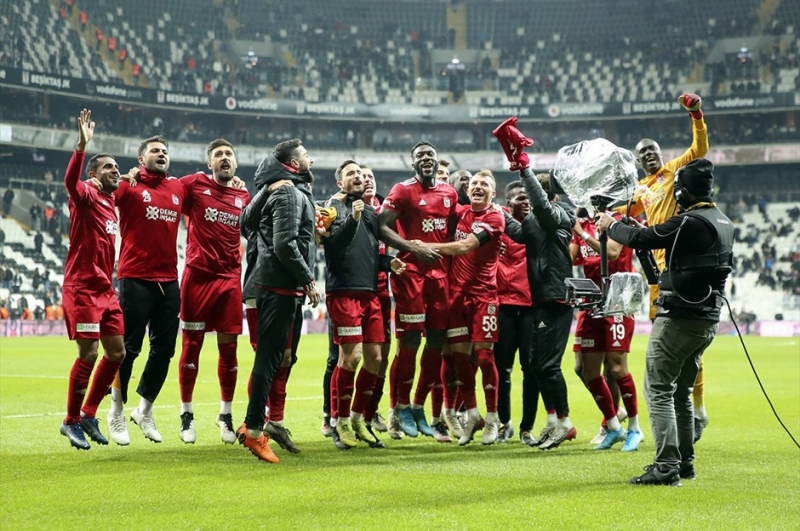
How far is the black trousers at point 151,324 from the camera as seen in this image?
335 inches

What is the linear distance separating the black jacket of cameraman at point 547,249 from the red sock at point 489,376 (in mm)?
659

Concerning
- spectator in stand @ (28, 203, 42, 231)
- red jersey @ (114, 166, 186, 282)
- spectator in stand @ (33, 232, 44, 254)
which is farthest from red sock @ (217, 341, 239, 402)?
spectator in stand @ (28, 203, 42, 231)

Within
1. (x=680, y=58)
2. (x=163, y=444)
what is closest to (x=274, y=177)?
(x=163, y=444)

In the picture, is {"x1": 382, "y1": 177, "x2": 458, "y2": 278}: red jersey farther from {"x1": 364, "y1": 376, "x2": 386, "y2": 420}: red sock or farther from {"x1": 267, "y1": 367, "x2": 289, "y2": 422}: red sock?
{"x1": 267, "y1": 367, "x2": 289, "y2": 422}: red sock

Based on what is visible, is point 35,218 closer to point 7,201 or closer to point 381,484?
point 7,201

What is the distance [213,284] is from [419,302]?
1.89m

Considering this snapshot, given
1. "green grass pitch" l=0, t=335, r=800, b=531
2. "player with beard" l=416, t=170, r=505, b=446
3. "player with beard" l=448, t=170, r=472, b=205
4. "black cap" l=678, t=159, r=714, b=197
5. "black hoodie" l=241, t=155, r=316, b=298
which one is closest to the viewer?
"green grass pitch" l=0, t=335, r=800, b=531

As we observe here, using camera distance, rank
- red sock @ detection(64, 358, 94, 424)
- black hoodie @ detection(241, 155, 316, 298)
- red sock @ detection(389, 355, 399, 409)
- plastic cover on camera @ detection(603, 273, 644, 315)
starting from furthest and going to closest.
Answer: red sock @ detection(389, 355, 399, 409) → red sock @ detection(64, 358, 94, 424) → black hoodie @ detection(241, 155, 316, 298) → plastic cover on camera @ detection(603, 273, 644, 315)

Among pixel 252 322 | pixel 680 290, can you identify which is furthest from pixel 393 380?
pixel 680 290

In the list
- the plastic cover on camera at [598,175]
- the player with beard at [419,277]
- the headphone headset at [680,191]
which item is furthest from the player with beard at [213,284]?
the headphone headset at [680,191]

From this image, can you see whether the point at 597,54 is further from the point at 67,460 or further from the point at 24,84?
the point at 67,460

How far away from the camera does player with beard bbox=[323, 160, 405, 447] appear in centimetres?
861

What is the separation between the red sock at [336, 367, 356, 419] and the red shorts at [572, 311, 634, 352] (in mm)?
2113

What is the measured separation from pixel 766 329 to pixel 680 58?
62.0 feet
